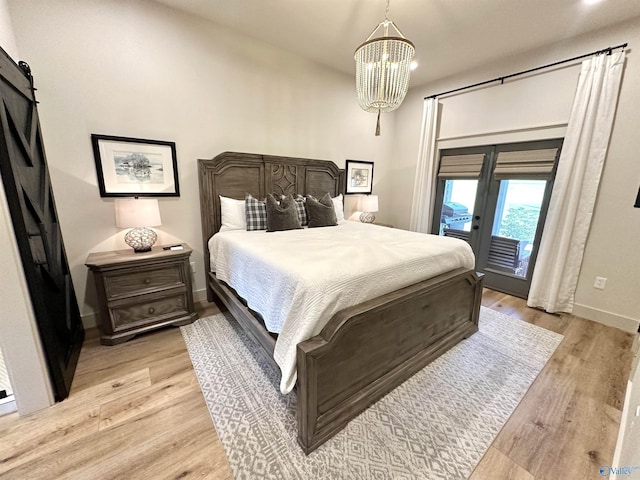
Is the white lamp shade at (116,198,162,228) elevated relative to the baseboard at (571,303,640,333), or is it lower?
elevated

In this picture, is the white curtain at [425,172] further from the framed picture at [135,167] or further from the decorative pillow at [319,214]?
the framed picture at [135,167]

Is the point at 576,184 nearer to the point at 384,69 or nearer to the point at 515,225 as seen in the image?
the point at 515,225

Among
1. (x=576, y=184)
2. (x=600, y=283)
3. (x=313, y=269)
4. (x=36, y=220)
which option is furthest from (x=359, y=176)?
(x=36, y=220)

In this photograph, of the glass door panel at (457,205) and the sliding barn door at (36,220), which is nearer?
the sliding barn door at (36,220)

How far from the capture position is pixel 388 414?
1.55 meters

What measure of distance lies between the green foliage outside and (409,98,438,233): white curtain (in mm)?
1046

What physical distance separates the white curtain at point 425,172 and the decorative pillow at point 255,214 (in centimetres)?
257

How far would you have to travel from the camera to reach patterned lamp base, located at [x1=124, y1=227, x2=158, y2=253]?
224 cm

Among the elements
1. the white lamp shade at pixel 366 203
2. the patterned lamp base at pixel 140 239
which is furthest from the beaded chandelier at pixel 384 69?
the patterned lamp base at pixel 140 239

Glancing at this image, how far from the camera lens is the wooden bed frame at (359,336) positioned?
1308 mm

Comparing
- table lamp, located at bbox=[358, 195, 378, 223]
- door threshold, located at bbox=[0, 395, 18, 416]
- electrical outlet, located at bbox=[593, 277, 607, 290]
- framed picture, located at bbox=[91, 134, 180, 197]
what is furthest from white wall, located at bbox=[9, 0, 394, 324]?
electrical outlet, located at bbox=[593, 277, 607, 290]

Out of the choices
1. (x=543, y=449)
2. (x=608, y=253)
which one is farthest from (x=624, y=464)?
(x=608, y=253)

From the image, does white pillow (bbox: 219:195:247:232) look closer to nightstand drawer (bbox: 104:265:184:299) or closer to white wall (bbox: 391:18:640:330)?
nightstand drawer (bbox: 104:265:184:299)

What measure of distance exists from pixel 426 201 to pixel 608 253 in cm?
205
